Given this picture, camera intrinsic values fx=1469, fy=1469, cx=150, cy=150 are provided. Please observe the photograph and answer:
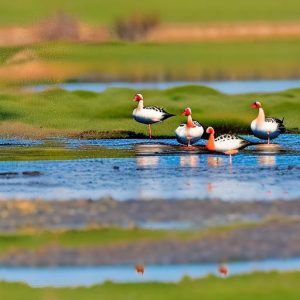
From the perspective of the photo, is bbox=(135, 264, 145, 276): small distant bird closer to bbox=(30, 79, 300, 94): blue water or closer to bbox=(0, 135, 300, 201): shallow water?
bbox=(0, 135, 300, 201): shallow water

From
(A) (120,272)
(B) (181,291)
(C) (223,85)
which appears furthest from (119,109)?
(B) (181,291)

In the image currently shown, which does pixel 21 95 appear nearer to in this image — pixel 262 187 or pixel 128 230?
pixel 262 187

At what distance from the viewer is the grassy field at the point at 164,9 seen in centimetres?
5753

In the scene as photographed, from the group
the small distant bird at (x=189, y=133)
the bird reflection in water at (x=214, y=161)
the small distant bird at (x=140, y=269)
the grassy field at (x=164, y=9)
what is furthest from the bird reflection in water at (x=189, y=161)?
the grassy field at (x=164, y=9)

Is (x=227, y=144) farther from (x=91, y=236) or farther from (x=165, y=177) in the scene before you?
(x=91, y=236)

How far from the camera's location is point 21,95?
122ft

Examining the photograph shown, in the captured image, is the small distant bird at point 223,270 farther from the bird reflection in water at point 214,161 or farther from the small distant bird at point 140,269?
the bird reflection in water at point 214,161

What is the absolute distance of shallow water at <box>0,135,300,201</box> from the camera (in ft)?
63.7

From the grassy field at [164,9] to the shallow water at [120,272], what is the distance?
39368 millimetres

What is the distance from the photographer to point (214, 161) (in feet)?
78.4

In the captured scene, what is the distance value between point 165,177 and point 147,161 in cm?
248

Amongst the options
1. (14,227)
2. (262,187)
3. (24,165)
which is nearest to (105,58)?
(24,165)

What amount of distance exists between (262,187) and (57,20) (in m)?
30.4

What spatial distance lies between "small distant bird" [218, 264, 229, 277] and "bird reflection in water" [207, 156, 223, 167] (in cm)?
903
